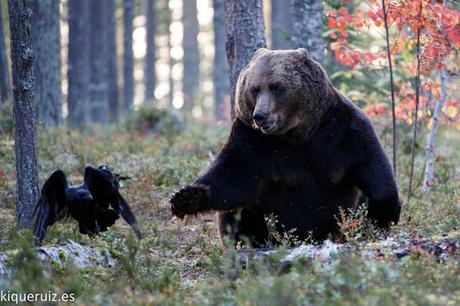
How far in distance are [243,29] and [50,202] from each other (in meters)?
3.48

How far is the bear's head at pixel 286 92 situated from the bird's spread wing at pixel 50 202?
1.74 metres

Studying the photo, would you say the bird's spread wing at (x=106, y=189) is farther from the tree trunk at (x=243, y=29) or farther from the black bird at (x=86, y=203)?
the tree trunk at (x=243, y=29)

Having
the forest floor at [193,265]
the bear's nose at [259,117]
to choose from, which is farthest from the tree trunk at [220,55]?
the bear's nose at [259,117]

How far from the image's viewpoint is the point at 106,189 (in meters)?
6.99

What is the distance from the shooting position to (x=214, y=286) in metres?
4.98

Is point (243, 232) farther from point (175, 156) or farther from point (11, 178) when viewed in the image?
point (175, 156)

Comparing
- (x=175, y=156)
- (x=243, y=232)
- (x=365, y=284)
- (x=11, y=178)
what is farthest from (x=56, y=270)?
(x=175, y=156)

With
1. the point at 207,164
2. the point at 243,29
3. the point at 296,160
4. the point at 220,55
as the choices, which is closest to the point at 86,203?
the point at 296,160

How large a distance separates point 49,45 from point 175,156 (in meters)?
5.49

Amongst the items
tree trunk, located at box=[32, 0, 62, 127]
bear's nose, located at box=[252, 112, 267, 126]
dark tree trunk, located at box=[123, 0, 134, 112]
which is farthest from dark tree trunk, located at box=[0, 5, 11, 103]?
dark tree trunk, located at box=[123, 0, 134, 112]

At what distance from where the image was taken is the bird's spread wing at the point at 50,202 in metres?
6.58

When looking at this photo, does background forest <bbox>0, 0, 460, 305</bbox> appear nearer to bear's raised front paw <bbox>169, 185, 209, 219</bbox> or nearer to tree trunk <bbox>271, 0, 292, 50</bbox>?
bear's raised front paw <bbox>169, 185, 209, 219</bbox>

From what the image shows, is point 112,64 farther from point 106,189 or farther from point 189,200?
point 189,200

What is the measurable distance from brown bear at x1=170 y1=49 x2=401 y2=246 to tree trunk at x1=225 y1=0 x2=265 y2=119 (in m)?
2.03
